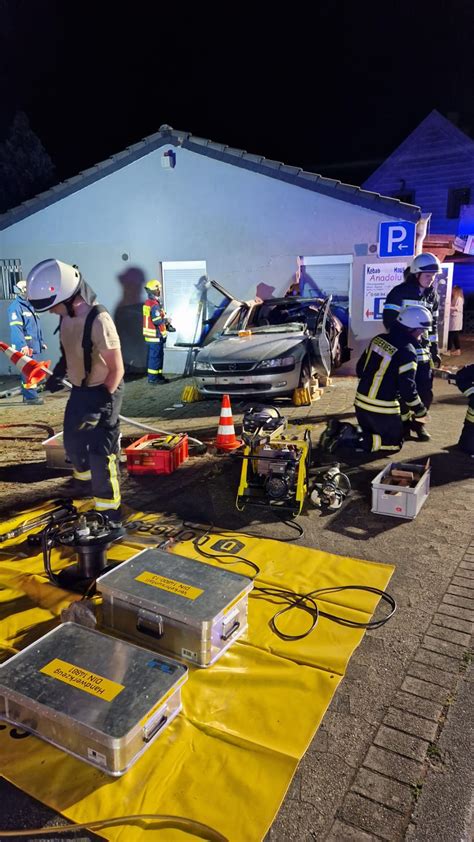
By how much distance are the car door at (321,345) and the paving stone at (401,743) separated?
23.3 ft

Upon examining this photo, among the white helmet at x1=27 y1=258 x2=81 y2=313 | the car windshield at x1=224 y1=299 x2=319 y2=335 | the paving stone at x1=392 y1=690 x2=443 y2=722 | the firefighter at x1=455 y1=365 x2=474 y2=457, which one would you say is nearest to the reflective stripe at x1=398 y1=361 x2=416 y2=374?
the firefighter at x1=455 y1=365 x2=474 y2=457

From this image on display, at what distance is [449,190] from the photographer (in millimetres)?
24016

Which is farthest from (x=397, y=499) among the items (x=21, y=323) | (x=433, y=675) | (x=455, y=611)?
(x=21, y=323)

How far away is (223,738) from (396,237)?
34.2ft

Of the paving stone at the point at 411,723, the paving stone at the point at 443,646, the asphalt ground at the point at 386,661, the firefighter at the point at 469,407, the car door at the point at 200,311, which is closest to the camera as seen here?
the asphalt ground at the point at 386,661

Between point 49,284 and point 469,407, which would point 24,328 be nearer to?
point 49,284

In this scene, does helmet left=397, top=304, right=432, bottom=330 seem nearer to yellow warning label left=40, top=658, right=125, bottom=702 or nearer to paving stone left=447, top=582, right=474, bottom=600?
paving stone left=447, top=582, right=474, bottom=600

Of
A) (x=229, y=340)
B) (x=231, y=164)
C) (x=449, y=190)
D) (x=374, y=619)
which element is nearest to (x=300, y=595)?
(x=374, y=619)

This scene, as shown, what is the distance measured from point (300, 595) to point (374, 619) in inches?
19.9

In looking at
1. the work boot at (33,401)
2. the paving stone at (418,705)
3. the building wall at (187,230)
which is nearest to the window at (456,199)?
the building wall at (187,230)

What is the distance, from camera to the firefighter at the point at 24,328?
33.8 feet

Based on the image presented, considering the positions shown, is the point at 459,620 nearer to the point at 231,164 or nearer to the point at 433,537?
the point at 433,537

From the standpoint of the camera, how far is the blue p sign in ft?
36.1

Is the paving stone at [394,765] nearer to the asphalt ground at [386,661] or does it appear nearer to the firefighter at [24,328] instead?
the asphalt ground at [386,661]
